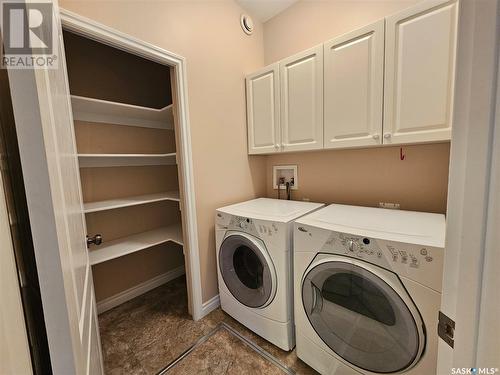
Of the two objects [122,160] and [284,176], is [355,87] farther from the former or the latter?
[122,160]

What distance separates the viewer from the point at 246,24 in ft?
6.55

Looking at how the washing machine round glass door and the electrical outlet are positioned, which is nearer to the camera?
the washing machine round glass door

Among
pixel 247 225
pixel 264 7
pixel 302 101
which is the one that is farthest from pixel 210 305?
pixel 264 7

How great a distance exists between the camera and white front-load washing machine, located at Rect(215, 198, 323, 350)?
1.30m

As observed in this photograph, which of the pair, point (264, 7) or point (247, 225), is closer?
point (247, 225)

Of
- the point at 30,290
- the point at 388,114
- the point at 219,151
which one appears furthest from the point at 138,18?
the point at 388,114

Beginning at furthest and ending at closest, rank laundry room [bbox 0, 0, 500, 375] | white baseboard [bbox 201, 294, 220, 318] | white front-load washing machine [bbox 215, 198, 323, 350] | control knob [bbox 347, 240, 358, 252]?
white baseboard [bbox 201, 294, 220, 318] < white front-load washing machine [bbox 215, 198, 323, 350] < control knob [bbox 347, 240, 358, 252] < laundry room [bbox 0, 0, 500, 375]

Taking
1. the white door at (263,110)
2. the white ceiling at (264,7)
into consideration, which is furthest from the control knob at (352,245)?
the white ceiling at (264,7)

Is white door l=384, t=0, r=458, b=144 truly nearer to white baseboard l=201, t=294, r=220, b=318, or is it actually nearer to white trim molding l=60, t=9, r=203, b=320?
white trim molding l=60, t=9, r=203, b=320

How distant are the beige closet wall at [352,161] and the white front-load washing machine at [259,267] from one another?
38 centimetres

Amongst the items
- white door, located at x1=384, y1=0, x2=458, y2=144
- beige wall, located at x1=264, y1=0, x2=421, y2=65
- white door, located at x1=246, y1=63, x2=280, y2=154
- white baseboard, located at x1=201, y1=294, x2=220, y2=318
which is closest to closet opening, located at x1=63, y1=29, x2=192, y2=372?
white baseboard, located at x1=201, y1=294, x2=220, y2=318

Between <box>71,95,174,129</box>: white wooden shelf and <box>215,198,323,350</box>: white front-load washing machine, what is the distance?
1072 millimetres

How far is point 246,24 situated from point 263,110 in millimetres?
869

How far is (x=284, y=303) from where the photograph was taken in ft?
4.36
